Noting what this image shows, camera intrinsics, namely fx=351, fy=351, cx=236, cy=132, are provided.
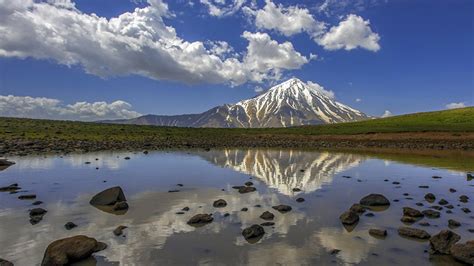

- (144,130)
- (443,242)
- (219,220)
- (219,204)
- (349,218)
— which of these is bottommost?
(219,220)

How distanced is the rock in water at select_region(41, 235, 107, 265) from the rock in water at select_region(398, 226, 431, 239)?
13897mm

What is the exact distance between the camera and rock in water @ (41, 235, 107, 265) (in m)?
12.6

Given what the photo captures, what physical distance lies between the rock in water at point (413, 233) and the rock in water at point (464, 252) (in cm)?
222

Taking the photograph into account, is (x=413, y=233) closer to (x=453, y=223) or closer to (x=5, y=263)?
(x=453, y=223)

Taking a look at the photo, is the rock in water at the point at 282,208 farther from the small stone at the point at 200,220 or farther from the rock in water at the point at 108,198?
the rock in water at the point at 108,198

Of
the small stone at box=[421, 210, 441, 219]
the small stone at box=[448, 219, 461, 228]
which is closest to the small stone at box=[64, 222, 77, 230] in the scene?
the small stone at box=[448, 219, 461, 228]

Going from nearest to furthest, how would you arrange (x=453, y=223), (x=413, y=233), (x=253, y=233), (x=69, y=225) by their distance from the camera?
(x=253, y=233) < (x=413, y=233) < (x=69, y=225) < (x=453, y=223)

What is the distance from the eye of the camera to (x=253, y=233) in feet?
53.1

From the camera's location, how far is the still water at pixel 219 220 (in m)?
14.0

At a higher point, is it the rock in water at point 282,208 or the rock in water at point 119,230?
the rock in water at point 282,208

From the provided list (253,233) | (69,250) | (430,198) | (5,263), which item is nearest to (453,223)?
(430,198)

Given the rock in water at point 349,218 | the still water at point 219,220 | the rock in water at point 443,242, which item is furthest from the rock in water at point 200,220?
the rock in water at point 443,242

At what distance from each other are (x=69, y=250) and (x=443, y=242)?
591 inches

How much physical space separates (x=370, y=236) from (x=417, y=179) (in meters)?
23.0
